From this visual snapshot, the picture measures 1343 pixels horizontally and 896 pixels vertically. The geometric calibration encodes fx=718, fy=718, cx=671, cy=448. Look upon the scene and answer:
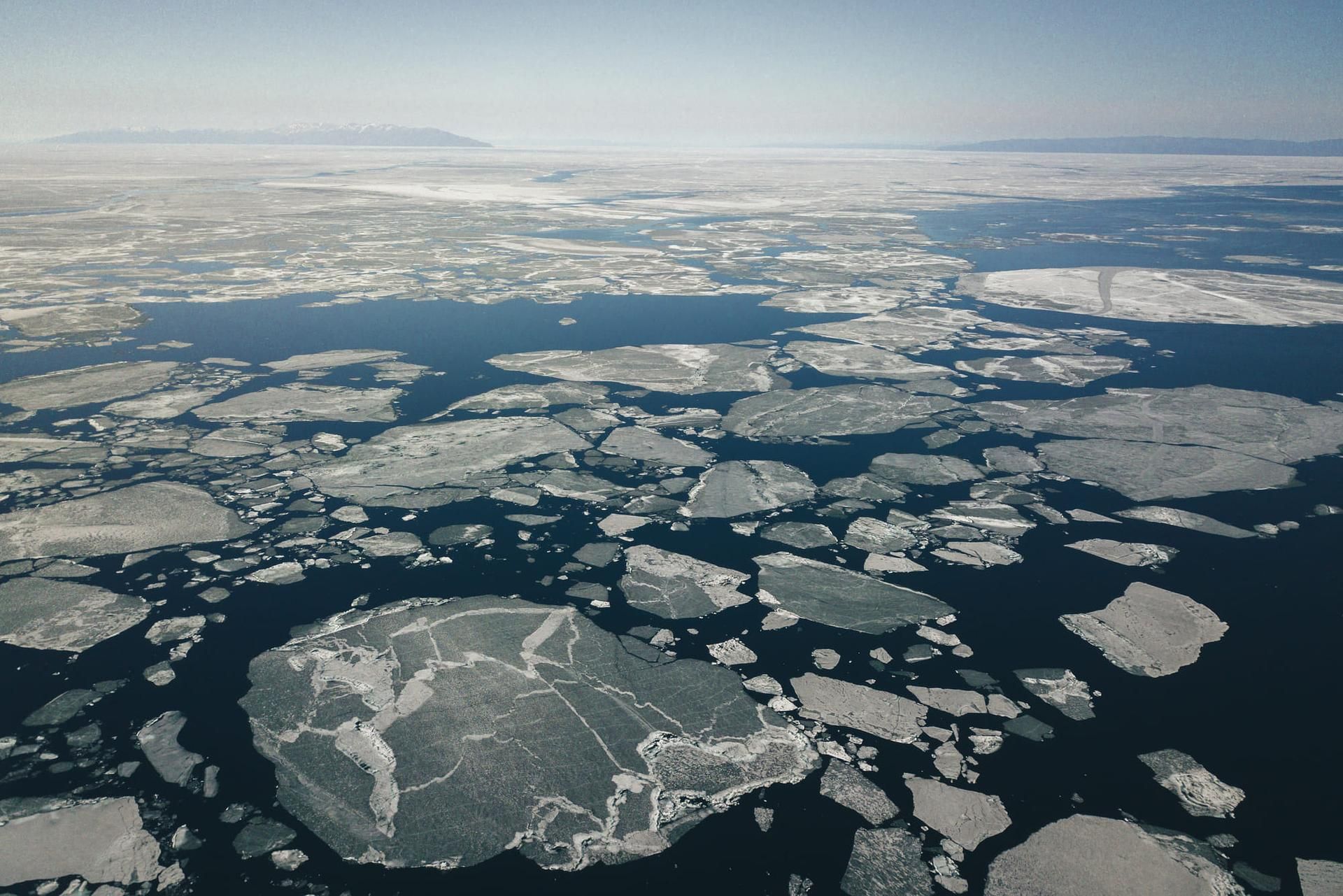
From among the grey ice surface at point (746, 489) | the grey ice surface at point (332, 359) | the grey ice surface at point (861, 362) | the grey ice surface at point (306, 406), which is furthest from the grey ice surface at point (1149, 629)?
the grey ice surface at point (332, 359)

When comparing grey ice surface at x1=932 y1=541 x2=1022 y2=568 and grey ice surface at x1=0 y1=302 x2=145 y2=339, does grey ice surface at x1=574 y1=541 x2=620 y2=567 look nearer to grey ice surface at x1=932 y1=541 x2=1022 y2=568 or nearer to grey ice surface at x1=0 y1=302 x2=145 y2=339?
grey ice surface at x1=932 y1=541 x2=1022 y2=568

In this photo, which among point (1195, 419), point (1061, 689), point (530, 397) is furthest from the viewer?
point (530, 397)

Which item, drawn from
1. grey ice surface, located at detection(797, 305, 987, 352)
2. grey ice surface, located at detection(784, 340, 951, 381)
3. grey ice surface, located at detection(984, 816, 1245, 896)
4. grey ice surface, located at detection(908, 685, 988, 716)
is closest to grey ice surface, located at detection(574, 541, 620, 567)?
grey ice surface, located at detection(908, 685, 988, 716)

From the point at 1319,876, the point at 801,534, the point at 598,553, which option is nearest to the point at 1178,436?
the point at 801,534

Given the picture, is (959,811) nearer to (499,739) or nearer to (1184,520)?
(499,739)

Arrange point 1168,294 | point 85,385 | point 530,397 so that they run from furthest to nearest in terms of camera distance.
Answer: point 1168,294 < point 85,385 < point 530,397

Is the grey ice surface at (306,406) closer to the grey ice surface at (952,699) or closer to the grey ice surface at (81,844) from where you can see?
the grey ice surface at (81,844)
